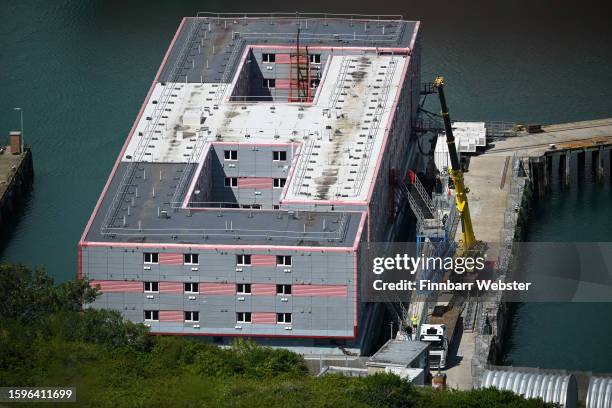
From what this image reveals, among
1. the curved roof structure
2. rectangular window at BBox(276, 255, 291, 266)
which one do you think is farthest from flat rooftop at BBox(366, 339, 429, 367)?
rectangular window at BBox(276, 255, 291, 266)

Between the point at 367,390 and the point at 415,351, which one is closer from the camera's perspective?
the point at 367,390

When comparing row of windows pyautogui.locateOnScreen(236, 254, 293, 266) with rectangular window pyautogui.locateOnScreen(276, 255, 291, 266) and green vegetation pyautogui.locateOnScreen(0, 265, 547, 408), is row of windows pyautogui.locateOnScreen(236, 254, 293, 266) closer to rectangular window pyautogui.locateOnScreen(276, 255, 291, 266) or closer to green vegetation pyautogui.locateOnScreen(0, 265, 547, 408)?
rectangular window pyautogui.locateOnScreen(276, 255, 291, 266)

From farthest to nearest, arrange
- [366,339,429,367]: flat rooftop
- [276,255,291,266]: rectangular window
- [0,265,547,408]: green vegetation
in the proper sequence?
[276,255,291,266]: rectangular window → [366,339,429,367]: flat rooftop → [0,265,547,408]: green vegetation

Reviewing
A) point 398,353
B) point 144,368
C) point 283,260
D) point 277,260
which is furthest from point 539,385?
point 144,368

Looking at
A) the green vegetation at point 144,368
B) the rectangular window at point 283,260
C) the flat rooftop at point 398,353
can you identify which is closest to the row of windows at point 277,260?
the rectangular window at point 283,260

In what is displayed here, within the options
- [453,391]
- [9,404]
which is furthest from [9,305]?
[453,391]

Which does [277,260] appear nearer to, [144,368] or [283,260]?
[283,260]

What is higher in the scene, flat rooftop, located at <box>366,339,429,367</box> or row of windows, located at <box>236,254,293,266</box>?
row of windows, located at <box>236,254,293,266</box>

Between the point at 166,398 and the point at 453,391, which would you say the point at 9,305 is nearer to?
the point at 166,398
